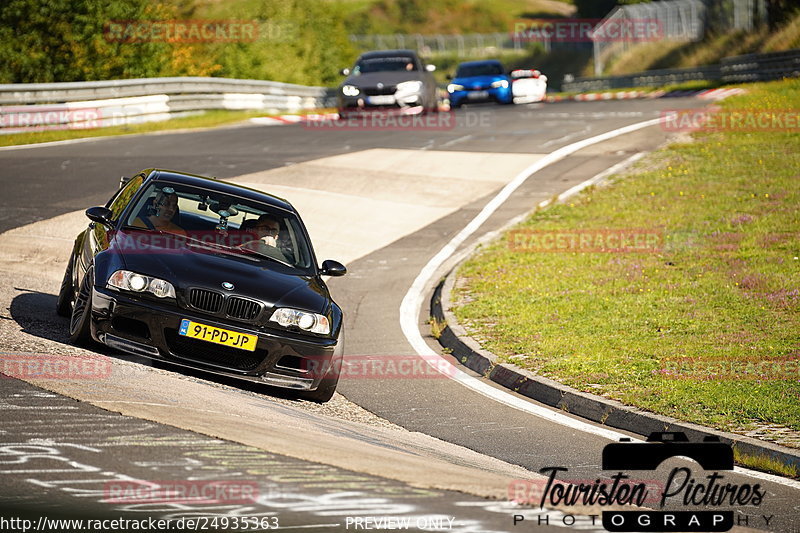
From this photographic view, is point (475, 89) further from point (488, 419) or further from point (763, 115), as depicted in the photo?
point (488, 419)

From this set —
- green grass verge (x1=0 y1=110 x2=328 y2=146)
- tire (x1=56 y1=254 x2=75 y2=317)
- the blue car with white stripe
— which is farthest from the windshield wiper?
the blue car with white stripe

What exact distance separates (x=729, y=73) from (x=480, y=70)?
1139cm

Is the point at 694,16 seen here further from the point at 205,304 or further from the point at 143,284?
the point at 143,284

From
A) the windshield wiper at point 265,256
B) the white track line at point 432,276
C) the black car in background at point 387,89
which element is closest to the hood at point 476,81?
the black car in background at point 387,89

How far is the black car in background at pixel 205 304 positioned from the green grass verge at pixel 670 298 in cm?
245

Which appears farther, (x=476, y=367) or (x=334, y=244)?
(x=334, y=244)

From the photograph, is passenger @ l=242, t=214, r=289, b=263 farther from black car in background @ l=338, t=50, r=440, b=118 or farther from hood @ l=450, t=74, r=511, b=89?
hood @ l=450, t=74, r=511, b=89

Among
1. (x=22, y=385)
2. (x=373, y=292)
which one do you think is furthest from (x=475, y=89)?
(x=22, y=385)

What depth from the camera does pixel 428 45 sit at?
9212 centimetres

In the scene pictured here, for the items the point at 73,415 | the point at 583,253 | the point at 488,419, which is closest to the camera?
the point at 73,415

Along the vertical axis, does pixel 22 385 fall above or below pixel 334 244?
above

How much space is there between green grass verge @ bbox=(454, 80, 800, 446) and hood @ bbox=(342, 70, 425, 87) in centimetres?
917

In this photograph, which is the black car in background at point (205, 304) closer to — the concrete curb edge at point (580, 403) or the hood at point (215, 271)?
the hood at point (215, 271)

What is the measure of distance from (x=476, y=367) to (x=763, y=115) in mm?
18764
